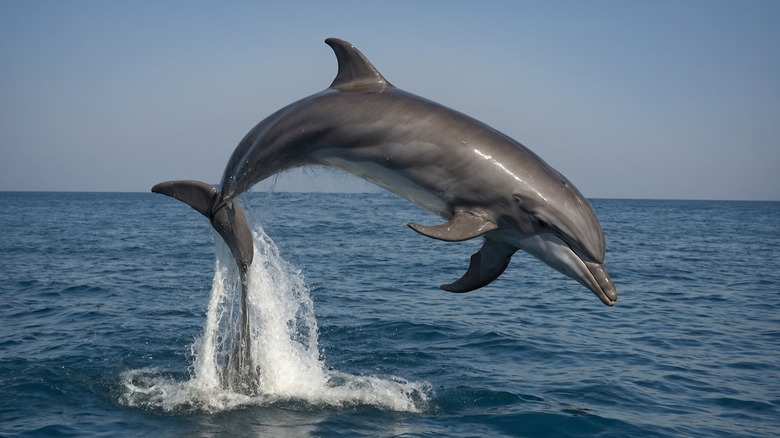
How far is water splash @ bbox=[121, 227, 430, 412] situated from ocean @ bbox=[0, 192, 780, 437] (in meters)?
0.04

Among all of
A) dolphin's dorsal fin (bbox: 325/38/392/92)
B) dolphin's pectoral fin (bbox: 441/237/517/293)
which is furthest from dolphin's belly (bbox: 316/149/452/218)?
dolphin's dorsal fin (bbox: 325/38/392/92)

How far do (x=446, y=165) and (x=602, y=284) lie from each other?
1879 millimetres

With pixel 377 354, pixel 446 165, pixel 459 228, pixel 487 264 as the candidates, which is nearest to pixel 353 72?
pixel 446 165

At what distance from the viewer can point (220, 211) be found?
33.1ft

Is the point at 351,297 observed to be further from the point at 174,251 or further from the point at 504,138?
the point at 174,251

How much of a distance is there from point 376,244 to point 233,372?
2448cm

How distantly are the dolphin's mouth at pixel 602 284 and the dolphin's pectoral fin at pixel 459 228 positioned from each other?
1013 mm

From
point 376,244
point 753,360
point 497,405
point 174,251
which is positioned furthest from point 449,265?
point 497,405

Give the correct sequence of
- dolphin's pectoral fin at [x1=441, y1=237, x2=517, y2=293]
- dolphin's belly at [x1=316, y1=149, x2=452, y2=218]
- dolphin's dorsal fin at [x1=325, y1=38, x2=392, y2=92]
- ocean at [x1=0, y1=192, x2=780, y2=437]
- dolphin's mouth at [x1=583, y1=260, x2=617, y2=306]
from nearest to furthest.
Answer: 1. dolphin's mouth at [x1=583, y1=260, x2=617, y2=306]
2. dolphin's belly at [x1=316, y1=149, x2=452, y2=218]
3. dolphin's pectoral fin at [x1=441, y1=237, x2=517, y2=293]
4. dolphin's dorsal fin at [x1=325, y1=38, x2=392, y2=92]
5. ocean at [x1=0, y1=192, x2=780, y2=437]

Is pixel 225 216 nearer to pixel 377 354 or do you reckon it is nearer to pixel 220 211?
pixel 220 211

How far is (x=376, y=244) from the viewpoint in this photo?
36281 millimetres

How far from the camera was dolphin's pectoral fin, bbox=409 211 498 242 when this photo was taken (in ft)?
23.5

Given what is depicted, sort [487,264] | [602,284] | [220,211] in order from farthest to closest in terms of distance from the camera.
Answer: [220,211] → [487,264] → [602,284]

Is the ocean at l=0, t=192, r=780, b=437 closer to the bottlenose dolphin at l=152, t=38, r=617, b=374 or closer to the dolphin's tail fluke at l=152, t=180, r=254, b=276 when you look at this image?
the dolphin's tail fluke at l=152, t=180, r=254, b=276
